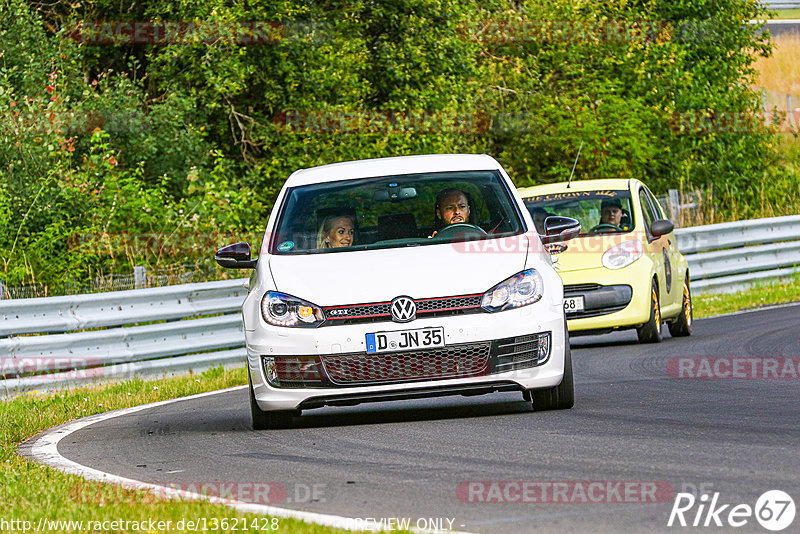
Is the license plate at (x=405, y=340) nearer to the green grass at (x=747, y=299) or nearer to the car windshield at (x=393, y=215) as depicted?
the car windshield at (x=393, y=215)

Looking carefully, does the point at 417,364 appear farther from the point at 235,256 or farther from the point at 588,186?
the point at 588,186

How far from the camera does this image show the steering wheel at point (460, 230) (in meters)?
9.18

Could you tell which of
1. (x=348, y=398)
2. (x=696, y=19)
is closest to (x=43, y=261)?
(x=348, y=398)

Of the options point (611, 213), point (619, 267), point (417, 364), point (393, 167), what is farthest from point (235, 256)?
point (611, 213)

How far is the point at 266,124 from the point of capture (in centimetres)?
2625

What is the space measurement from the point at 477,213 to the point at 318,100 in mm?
16443

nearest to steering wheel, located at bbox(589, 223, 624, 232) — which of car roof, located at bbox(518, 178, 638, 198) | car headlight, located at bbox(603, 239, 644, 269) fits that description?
car headlight, located at bbox(603, 239, 644, 269)

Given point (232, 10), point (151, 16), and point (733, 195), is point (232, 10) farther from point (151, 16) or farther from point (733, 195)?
point (733, 195)

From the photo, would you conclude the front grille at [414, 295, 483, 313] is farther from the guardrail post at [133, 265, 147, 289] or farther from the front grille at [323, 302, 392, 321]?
the guardrail post at [133, 265, 147, 289]

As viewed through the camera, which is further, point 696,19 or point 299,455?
point 696,19

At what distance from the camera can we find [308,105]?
25.6 metres

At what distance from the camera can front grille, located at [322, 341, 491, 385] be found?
8.28 metres

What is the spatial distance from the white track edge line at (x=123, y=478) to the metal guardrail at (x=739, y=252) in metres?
11.0

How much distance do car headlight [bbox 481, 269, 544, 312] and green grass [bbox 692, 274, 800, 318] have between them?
10.8 metres
